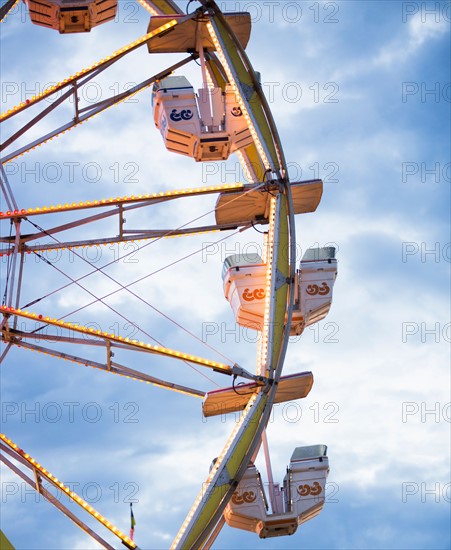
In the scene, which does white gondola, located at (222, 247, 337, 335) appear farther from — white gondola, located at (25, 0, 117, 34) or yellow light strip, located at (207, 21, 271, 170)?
white gondola, located at (25, 0, 117, 34)

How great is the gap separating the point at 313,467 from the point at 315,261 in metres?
3.55

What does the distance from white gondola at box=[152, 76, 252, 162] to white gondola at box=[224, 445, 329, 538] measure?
534cm

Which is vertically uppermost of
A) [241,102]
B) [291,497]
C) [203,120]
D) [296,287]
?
[241,102]

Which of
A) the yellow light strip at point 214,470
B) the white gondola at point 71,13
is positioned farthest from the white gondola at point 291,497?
the white gondola at point 71,13

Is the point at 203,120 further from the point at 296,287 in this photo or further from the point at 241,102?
the point at 296,287

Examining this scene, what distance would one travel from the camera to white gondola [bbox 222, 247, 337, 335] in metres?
30.9

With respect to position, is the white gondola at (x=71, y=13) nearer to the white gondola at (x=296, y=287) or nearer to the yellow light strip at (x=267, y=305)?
the yellow light strip at (x=267, y=305)

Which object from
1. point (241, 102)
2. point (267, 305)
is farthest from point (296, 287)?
point (241, 102)

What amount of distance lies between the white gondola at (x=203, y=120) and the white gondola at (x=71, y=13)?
2847mm

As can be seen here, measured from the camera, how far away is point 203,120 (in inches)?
1244

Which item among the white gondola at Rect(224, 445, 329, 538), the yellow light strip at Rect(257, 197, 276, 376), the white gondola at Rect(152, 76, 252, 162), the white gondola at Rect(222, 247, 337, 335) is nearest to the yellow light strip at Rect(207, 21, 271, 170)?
the white gondola at Rect(152, 76, 252, 162)

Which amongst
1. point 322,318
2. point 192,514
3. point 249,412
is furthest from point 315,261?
point 192,514

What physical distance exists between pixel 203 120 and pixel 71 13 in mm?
3800

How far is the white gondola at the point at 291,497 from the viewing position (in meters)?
29.5
